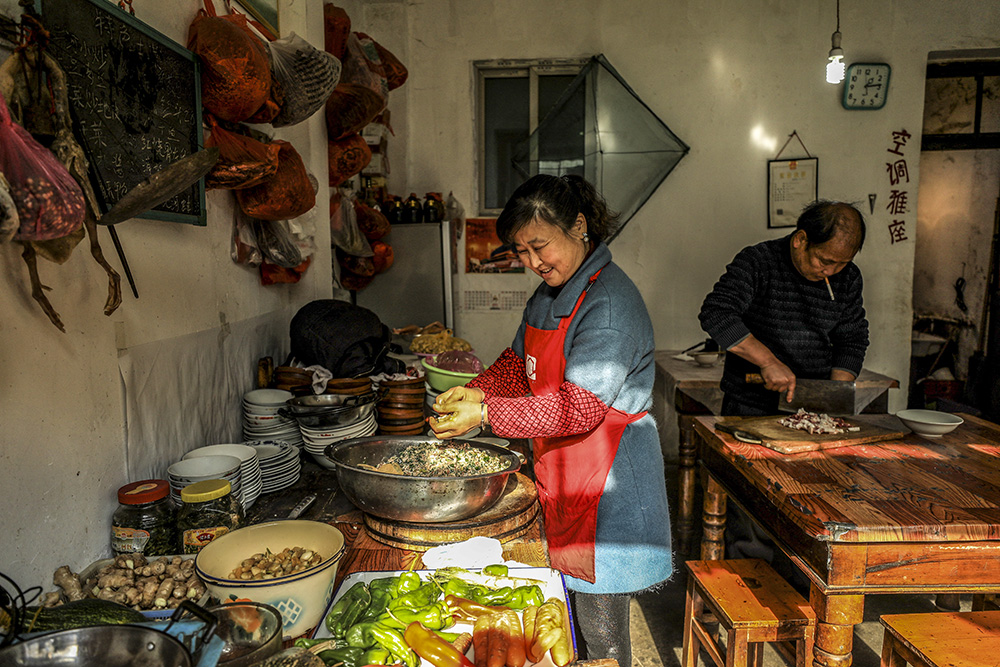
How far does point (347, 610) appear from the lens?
4.19 ft

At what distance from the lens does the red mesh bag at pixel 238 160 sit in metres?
2.12

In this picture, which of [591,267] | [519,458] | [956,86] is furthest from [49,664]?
[956,86]

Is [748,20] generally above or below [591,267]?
above

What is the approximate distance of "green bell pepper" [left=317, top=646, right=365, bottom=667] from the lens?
3.67ft

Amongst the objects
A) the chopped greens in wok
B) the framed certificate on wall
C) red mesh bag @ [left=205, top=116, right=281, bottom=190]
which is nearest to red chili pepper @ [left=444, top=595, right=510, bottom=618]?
the chopped greens in wok

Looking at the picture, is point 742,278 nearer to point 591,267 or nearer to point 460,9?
point 591,267

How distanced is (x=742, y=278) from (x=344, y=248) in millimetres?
2625

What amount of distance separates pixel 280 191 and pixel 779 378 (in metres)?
2.30

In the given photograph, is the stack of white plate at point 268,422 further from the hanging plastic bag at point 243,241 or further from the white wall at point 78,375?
the hanging plastic bag at point 243,241

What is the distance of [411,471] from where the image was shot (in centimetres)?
184

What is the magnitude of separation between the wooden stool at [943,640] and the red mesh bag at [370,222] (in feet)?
12.5

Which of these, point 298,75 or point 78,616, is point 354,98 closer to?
point 298,75

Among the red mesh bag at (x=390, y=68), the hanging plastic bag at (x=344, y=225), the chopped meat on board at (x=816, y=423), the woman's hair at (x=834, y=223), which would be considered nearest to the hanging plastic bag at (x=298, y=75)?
the hanging plastic bag at (x=344, y=225)

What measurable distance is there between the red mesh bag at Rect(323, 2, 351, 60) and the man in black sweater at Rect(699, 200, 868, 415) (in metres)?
2.73
